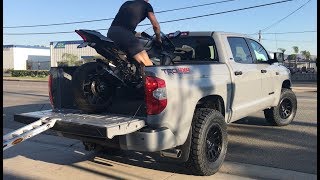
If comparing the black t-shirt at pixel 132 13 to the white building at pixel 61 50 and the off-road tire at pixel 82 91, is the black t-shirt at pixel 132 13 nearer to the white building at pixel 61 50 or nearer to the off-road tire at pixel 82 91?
the off-road tire at pixel 82 91

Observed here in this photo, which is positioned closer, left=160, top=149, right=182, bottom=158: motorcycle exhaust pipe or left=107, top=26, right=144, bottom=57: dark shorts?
left=160, top=149, right=182, bottom=158: motorcycle exhaust pipe

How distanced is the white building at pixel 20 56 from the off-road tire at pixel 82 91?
72374 millimetres

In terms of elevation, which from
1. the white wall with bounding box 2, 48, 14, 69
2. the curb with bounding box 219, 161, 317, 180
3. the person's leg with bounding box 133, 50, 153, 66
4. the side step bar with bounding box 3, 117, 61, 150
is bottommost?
the curb with bounding box 219, 161, 317, 180

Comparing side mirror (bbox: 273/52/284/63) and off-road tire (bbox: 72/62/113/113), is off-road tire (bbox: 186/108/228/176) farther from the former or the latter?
side mirror (bbox: 273/52/284/63)

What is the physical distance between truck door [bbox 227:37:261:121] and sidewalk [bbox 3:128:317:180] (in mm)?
930

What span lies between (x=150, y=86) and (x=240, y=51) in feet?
8.51

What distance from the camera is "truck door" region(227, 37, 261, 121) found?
20.4 ft

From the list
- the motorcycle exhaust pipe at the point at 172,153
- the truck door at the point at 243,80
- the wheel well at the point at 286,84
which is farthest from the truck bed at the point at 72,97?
the wheel well at the point at 286,84

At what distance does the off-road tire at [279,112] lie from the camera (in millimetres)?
8312

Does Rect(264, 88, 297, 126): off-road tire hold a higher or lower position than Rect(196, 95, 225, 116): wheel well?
Answer: lower

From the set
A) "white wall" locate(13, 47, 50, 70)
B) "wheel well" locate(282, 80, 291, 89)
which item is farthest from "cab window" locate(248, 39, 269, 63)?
"white wall" locate(13, 47, 50, 70)

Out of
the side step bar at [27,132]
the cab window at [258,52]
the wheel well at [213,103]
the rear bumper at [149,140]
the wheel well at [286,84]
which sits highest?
the cab window at [258,52]

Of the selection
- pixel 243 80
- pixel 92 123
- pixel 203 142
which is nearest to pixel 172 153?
pixel 203 142

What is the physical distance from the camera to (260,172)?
5.49 m
